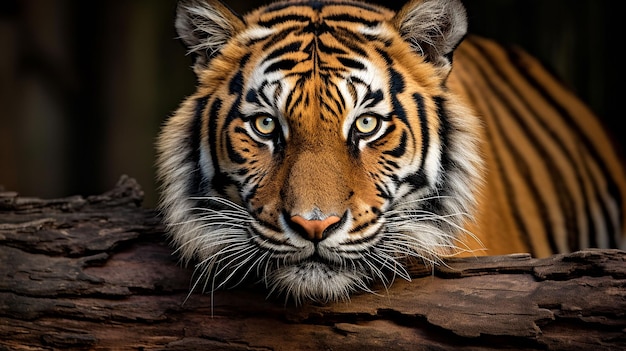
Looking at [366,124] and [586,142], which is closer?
[366,124]

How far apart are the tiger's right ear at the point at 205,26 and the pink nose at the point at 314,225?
2.24ft

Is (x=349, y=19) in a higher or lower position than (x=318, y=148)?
higher

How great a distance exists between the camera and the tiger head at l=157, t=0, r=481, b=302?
186cm

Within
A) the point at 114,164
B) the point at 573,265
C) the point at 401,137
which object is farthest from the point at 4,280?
the point at 114,164

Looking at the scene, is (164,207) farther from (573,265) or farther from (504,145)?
(504,145)

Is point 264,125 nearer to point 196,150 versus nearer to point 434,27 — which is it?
point 196,150

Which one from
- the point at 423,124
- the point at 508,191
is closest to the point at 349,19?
the point at 423,124

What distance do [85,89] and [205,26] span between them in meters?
2.87

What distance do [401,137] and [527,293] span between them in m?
0.51

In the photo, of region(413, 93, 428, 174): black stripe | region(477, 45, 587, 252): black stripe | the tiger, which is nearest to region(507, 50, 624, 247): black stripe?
region(477, 45, 587, 252): black stripe

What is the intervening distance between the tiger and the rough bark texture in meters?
0.06

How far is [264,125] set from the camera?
6.62 ft

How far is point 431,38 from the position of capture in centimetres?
219

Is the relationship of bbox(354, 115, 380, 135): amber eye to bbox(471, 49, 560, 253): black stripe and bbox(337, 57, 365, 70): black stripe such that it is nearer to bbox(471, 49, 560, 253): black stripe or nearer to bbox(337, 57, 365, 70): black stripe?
bbox(337, 57, 365, 70): black stripe
